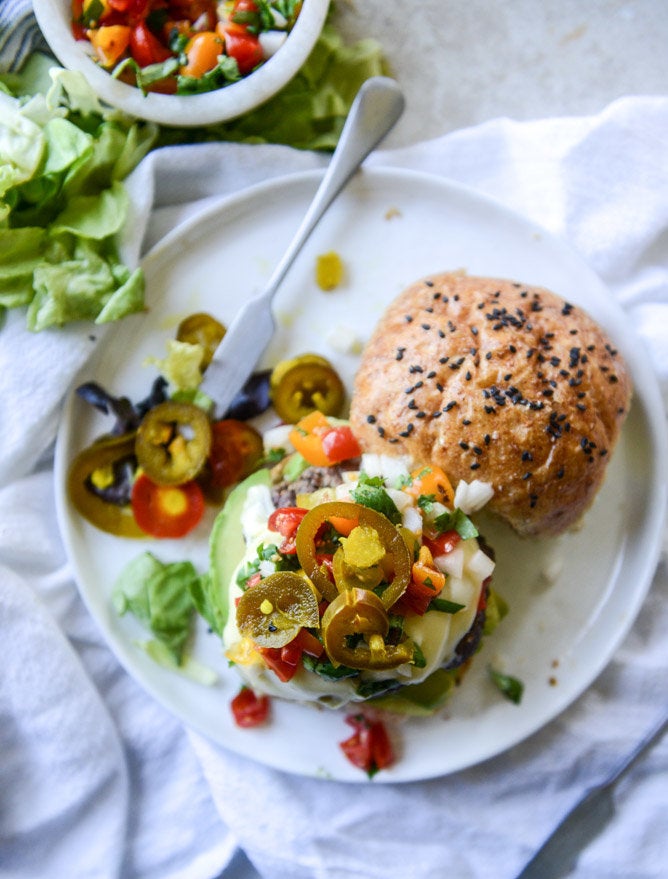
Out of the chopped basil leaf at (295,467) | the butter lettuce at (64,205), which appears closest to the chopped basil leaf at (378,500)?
the chopped basil leaf at (295,467)

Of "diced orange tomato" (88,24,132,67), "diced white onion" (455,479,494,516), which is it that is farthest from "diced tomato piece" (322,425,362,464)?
"diced orange tomato" (88,24,132,67)

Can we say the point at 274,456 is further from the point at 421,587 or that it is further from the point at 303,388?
the point at 421,587

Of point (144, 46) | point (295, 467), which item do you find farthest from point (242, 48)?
point (295, 467)

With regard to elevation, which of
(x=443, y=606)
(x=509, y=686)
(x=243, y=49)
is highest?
(x=243, y=49)

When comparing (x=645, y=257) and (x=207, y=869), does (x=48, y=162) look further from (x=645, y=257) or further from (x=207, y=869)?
(x=207, y=869)

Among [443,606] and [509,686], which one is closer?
[443,606]

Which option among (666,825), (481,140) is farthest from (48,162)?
(666,825)
